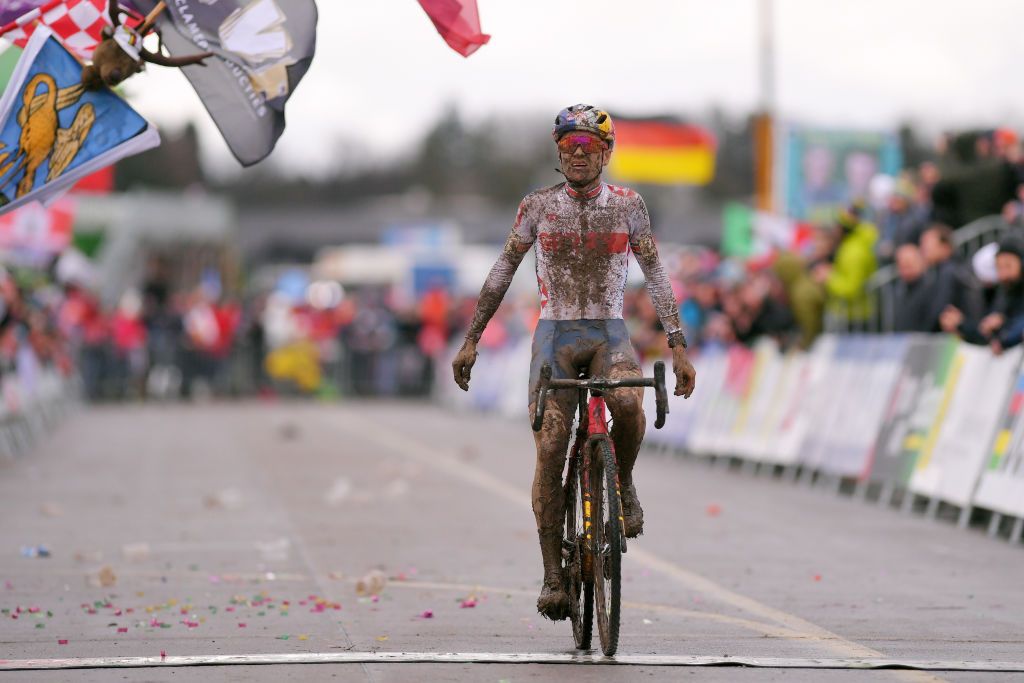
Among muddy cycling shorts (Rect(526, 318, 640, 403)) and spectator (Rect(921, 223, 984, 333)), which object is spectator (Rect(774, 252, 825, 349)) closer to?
spectator (Rect(921, 223, 984, 333))

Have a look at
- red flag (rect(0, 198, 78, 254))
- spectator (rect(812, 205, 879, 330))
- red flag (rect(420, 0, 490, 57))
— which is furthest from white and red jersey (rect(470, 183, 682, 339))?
red flag (rect(0, 198, 78, 254))

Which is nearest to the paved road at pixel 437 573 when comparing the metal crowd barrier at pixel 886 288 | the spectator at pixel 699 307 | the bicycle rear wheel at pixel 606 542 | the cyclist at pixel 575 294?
the bicycle rear wheel at pixel 606 542

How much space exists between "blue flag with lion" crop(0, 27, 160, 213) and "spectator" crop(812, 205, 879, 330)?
9.60m

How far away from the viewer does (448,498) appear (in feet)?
52.1

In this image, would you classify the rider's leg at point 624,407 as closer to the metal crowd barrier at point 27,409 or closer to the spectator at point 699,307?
the metal crowd barrier at point 27,409

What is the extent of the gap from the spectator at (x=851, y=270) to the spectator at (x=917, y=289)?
176 cm

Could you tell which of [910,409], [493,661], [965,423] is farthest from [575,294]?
[910,409]

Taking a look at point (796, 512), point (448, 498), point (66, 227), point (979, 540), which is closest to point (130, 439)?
point (66, 227)

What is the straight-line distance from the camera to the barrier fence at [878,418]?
13.3 m

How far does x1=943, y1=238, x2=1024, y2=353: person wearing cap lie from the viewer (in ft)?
43.3

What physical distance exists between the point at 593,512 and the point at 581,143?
148 cm

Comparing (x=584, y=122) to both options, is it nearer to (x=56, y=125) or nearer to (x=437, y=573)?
(x=56, y=125)

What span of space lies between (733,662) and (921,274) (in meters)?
9.04

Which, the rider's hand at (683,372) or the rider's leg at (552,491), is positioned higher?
the rider's hand at (683,372)
